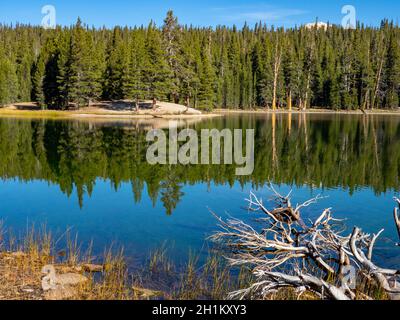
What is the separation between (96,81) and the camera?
244 ft

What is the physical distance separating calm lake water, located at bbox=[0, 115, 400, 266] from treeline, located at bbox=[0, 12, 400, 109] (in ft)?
123

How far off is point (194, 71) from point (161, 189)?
197ft

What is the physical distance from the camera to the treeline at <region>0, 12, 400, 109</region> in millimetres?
69575

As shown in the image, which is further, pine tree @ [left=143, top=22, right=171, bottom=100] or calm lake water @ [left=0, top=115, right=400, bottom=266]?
pine tree @ [left=143, top=22, right=171, bottom=100]

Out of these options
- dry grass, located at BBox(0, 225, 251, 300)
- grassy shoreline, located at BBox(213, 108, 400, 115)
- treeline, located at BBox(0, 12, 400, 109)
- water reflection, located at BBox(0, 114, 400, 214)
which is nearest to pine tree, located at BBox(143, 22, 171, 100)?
treeline, located at BBox(0, 12, 400, 109)

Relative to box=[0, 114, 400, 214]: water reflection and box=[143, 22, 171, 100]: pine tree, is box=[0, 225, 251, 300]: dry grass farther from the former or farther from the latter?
box=[143, 22, 171, 100]: pine tree

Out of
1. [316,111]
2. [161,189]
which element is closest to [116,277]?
[161,189]

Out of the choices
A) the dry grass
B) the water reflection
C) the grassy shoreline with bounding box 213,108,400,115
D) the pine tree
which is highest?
the pine tree

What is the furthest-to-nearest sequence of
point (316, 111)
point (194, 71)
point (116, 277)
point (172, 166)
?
point (316, 111) → point (194, 71) → point (172, 166) → point (116, 277)

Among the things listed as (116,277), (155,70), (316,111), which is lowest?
(116,277)

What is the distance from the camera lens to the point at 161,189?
63.2ft

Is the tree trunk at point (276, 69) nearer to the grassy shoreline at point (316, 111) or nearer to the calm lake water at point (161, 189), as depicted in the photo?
the grassy shoreline at point (316, 111)

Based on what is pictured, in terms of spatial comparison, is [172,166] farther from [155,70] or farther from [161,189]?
[155,70]
